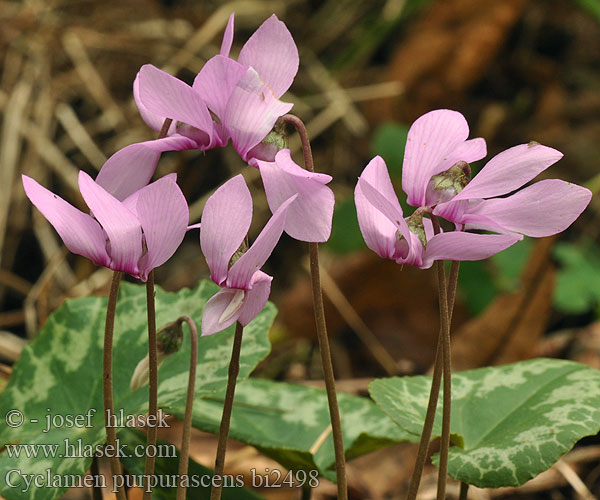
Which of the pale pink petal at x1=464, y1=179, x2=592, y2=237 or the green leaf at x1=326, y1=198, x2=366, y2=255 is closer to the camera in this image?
the pale pink petal at x1=464, y1=179, x2=592, y2=237

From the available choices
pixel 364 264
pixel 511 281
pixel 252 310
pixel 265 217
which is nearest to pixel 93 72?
pixel 265 217

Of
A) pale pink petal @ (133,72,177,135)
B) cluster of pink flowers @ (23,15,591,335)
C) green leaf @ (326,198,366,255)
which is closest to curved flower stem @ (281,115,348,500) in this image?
cluster of pink flowers @ (23,15,591,335)

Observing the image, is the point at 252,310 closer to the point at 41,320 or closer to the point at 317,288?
the point at 317,288

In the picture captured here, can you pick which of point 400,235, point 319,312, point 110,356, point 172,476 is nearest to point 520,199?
point 400,235

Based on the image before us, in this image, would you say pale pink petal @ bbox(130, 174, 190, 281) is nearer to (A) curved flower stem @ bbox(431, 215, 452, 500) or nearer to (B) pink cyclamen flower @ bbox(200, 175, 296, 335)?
(B) pink cyclamen flower @ bbox(200, 175, 296, 335)

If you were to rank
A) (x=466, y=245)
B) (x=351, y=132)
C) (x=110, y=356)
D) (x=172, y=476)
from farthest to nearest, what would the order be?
(x=351, y=132) < (x=172, y=476) < (x=110, y=356) < (x=466, y=245)

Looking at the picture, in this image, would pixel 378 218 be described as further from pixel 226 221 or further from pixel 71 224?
pixel 71 224
